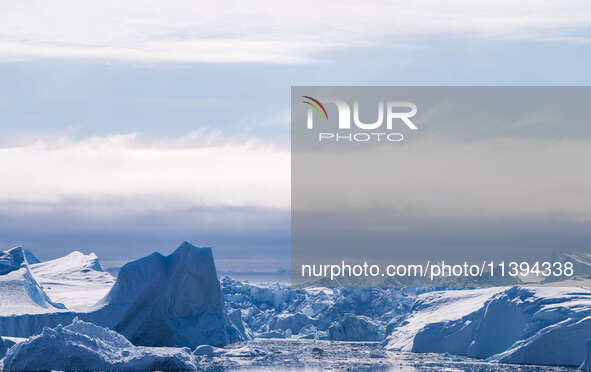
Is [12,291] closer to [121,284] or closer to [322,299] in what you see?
[121,284]

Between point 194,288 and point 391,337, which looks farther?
point 391,337

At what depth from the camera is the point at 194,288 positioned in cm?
6200

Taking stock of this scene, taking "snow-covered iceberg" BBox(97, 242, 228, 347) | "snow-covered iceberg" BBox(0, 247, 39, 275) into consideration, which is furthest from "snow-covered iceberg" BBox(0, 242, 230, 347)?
"snow-covered iceberg" BBox(0, 247, 39, 275)

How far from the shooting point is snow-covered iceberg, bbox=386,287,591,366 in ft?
149

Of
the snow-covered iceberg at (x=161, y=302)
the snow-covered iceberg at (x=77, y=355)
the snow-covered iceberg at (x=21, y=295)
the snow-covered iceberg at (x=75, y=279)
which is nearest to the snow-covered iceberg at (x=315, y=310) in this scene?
the snow-covered iceberg at (x=75, y=279)

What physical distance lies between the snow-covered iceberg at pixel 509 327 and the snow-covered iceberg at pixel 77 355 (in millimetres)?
19774

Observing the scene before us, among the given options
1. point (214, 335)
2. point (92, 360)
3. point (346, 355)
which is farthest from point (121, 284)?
point (92, 360)

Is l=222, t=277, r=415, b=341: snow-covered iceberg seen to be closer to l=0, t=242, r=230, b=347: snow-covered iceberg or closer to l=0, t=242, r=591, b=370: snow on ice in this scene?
l=0, t=242, r=591, b=370: snow on ice

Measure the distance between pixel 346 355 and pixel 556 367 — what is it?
1570 cm

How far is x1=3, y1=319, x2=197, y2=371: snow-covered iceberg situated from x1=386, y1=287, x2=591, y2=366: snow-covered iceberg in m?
19.8

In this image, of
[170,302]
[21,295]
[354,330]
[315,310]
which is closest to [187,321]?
[170,302]

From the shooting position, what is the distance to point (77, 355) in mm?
38375

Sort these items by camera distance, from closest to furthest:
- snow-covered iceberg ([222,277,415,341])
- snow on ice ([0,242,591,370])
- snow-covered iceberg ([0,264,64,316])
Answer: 1. snow on ice ([0,242,591,370])
2. snow-covered iceberg ([0,264,64,316])
3. snow-covered iceberg ([222,277,415,341])

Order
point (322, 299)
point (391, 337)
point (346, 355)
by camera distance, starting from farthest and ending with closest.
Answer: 1. point (322, 299)
2. point (391, 337)
3. point (346, 355)
